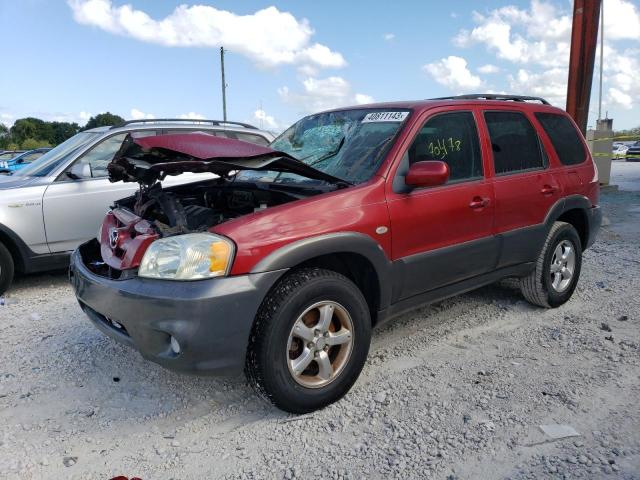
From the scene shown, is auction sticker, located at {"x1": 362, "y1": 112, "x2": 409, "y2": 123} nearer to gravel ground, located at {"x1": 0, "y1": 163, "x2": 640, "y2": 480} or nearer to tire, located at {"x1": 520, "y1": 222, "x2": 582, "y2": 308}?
gravel ground, located at {"x1": 0, "y1": 163, "x2": 640, "y2": 480}

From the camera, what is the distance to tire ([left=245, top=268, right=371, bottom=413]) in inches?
110

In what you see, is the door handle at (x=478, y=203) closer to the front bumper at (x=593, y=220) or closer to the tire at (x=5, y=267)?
the front bumper at (x=593, y=220)

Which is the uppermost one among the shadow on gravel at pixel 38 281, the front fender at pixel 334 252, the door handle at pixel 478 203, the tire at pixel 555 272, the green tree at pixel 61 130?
the green tree at pixel 61 130

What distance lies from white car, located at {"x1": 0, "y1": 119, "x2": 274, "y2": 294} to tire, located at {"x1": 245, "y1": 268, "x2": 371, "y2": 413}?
3.33 m

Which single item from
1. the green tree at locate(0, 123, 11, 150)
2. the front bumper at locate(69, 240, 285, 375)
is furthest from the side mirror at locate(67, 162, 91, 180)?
the green tree at locate(0, 123, 11, 150)

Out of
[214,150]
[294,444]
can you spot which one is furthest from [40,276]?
[294,444]

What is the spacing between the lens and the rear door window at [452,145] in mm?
3584

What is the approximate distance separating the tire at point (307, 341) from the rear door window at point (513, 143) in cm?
174

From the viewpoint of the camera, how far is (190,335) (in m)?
2.62

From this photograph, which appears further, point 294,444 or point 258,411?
point 258,411

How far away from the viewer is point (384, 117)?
3.73m

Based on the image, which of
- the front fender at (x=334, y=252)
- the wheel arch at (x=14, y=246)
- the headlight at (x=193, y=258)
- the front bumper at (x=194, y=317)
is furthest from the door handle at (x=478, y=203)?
the wheel arch at (x=14, y=246)

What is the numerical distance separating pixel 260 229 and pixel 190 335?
621mm

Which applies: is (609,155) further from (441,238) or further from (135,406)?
(135,406)
